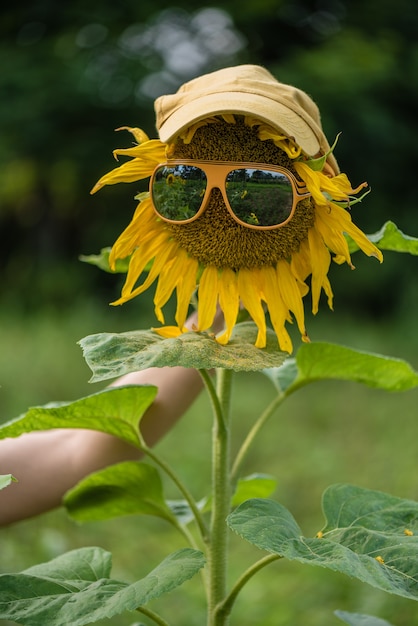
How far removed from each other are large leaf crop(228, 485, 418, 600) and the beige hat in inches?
12.7

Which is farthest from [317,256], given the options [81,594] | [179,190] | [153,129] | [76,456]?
[153,129]

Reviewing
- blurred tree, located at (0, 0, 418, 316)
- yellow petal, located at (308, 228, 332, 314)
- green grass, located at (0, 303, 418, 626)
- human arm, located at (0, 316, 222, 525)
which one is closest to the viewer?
yellow petal, located at (308, 228, 332, 314)

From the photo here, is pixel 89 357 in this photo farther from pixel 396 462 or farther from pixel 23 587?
pixel 396 462

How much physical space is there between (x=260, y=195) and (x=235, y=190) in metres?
0.02

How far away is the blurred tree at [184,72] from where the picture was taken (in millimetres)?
6293

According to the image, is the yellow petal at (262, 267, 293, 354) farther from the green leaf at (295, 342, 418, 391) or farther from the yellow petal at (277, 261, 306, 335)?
the green leaf at (295, 342, 418, 391)

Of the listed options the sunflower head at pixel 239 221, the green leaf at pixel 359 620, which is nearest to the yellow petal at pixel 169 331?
the sunflower head at pixel 239 221

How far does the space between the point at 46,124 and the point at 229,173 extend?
625 centimetres

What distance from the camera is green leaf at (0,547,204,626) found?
0.68 meters

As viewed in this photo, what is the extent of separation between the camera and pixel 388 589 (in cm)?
63

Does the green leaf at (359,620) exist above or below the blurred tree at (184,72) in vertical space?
above

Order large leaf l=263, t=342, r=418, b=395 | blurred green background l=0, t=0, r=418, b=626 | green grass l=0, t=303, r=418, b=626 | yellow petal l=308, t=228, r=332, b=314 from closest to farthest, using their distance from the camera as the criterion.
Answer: yellow petal l=308, t=228, r=332, b=314 → large leaf l=263, t=342, r=418, b=395 → green grass l=0, t=303, r=418, b=626 → blurred green background l=0, t=0, r=418, b=626

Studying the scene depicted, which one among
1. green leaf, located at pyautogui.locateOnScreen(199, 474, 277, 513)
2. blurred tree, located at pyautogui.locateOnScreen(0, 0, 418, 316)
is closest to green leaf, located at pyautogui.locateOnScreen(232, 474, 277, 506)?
green leaf, located at pyautogui.locateOnScreen(199, 474, 277, 513)

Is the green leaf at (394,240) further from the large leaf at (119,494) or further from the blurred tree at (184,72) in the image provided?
the blurred tree at (184,72)
